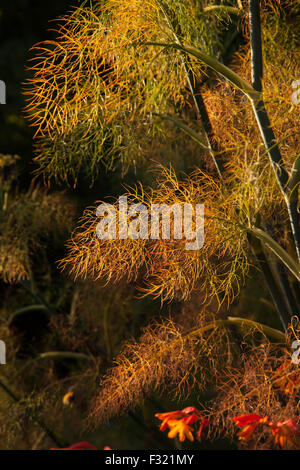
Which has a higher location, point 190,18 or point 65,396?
point 190,18

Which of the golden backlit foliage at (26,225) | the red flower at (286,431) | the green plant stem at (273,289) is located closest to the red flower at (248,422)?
the red flower at (286,431)

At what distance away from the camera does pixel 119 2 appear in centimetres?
139

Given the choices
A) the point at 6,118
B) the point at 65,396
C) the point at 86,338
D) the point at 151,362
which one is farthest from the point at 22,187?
the point at 151,362

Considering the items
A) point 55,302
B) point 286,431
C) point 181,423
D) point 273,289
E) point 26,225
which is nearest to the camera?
point 286,431

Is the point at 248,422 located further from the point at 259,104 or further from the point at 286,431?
the point at 259,104

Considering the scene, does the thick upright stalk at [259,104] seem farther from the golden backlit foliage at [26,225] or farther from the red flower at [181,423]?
the golden backlit foliage at [26,225]

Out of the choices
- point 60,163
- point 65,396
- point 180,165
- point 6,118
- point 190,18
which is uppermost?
point 6,118

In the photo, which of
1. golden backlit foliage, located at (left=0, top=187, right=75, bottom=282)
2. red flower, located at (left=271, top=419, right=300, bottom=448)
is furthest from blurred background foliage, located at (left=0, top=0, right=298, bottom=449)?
red flower, located at (left=271, top=419, right=300, bottom=448)

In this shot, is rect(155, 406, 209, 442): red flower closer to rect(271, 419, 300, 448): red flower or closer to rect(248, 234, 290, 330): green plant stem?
rect(271, 419, 300, 448): red flower

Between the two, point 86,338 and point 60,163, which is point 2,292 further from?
point 60,163

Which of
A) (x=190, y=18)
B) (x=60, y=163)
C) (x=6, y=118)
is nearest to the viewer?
(x=190, y=18)

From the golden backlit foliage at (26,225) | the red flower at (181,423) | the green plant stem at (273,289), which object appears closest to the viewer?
the red flower at (181,423)

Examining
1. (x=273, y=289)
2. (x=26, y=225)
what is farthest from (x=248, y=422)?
(x=26, y=225)
